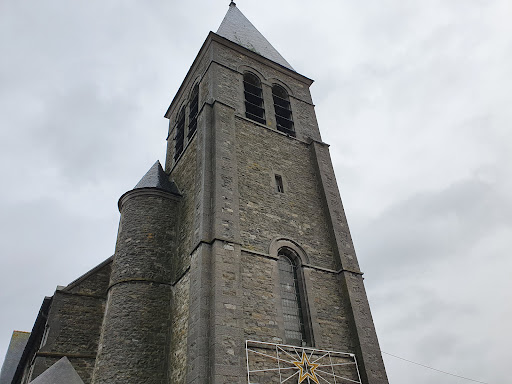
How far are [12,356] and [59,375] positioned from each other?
19814 mm

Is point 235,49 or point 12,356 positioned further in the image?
point 12,356

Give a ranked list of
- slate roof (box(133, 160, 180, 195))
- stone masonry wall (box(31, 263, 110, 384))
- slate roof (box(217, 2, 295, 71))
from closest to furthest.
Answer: stone masonry wall (box(31, 263, 110, 384))
slate roof (box(133, 160, 180, 195))
slate roof (box(217, 2, 295, 71))

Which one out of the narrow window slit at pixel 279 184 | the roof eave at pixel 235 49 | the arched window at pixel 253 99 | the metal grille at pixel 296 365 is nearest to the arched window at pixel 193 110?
the roof eave at pixel 235 49

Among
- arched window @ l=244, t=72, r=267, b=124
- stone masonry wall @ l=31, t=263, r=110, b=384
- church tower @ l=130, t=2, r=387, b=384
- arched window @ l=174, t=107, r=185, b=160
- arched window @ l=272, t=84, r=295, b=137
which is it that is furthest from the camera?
arched window @ l=174, t=107, r=185, b=160

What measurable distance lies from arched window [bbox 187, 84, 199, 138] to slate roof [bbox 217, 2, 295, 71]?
2.97 metres

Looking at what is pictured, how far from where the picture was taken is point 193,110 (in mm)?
17188

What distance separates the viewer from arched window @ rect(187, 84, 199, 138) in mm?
16359

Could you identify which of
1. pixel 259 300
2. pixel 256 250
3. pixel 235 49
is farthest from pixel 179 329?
pixel 235 49

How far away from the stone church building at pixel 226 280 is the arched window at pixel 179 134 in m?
1.23

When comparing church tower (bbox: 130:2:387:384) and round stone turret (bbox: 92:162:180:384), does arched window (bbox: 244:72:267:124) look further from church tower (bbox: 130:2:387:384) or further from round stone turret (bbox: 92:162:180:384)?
round stone turret (bbox: 92:162:180:384)

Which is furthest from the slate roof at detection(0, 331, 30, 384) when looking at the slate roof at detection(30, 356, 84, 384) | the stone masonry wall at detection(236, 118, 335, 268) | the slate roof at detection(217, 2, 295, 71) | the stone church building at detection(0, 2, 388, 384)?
the slate roof at detection(217, 2, 295, 71)

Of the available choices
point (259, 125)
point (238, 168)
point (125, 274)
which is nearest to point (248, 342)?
point (125, 274)

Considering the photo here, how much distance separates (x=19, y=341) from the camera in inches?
1091

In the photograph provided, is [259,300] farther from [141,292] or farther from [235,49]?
[235,49]
